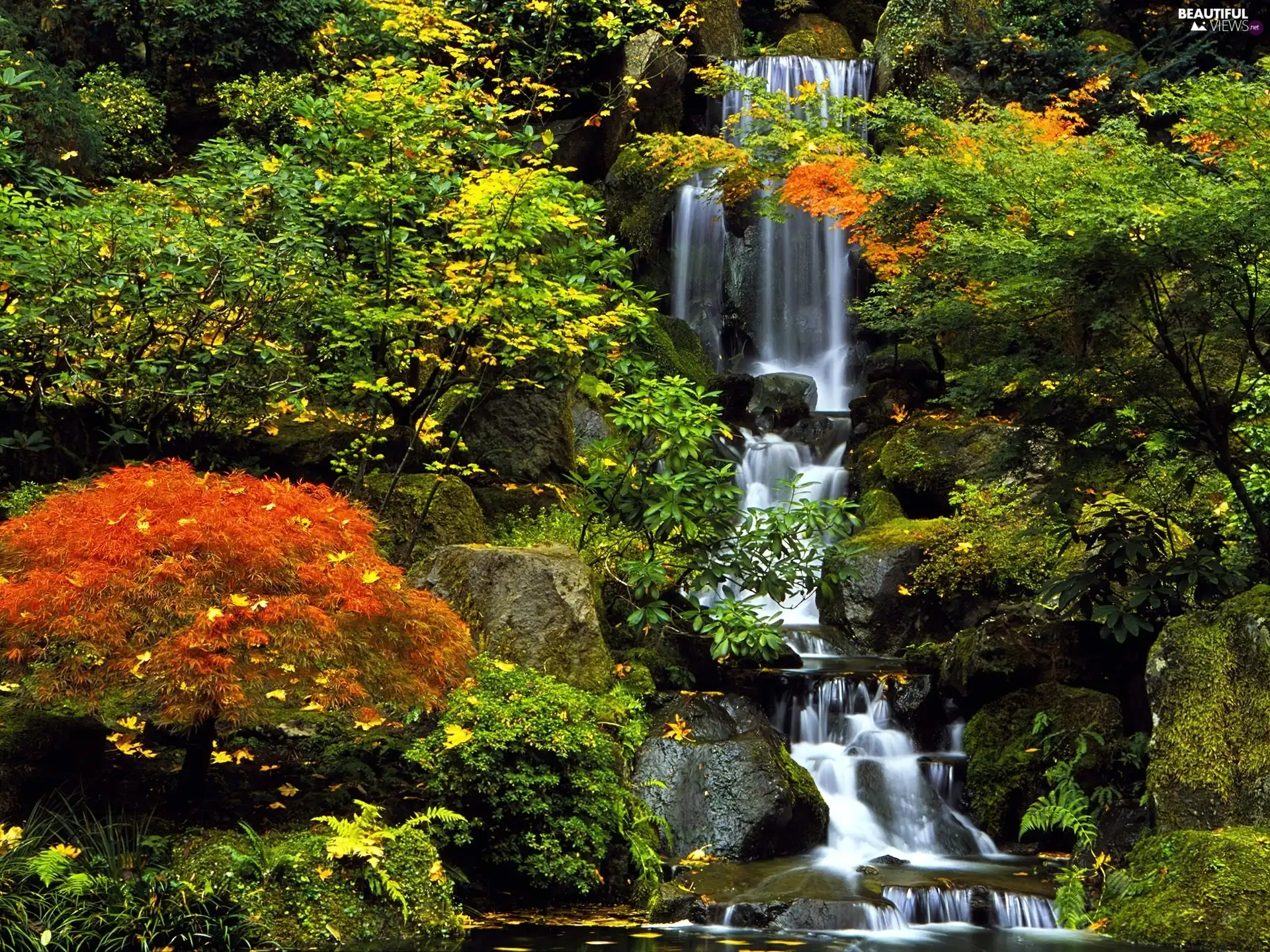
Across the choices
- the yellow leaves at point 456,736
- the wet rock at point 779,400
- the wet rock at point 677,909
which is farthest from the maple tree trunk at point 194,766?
the wet rock at point 779,400

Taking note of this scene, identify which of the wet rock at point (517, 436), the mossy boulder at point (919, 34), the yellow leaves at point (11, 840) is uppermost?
the mossy boulder at point (919, 34)

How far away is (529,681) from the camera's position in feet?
26.9

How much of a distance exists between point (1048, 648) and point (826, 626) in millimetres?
3864

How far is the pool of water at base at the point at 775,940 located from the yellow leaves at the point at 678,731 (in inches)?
91.8

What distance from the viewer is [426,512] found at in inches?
445

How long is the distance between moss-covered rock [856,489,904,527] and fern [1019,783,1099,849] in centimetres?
634

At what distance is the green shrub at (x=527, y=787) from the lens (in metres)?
7.57

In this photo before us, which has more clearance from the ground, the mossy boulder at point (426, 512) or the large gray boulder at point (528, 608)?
the mossy boulder at point (426, 512)

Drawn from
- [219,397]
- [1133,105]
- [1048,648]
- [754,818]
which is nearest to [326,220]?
[219,397]

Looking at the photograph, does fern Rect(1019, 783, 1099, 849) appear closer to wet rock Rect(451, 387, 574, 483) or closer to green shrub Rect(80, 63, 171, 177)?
wet rock Rect(451, 387, 574, 483)

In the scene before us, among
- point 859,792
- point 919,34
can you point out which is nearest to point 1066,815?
point 859,792

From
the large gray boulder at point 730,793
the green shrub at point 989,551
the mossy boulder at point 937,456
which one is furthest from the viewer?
the mossy boulder at point 937,456

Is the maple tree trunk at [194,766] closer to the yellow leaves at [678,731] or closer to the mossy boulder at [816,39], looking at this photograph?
the yellow leaves at [678,731]

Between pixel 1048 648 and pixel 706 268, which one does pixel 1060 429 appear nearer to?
pixel 1048 648
